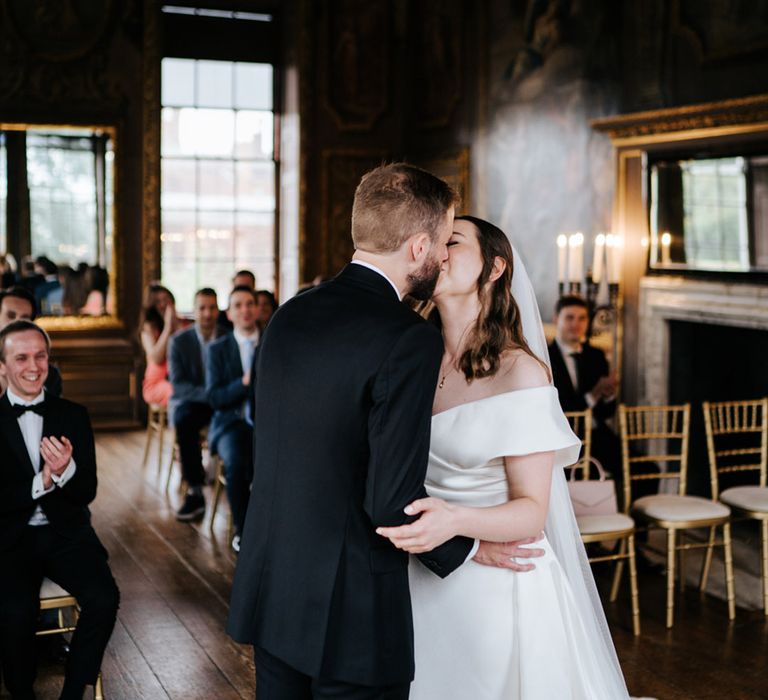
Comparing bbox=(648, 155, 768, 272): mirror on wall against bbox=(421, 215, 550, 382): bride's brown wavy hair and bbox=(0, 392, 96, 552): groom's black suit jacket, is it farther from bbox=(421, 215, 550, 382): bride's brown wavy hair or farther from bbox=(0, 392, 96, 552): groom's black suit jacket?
bbox=(0, 392, 96, 552): groom's black suit jacket

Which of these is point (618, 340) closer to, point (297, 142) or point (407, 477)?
point (297, 142)

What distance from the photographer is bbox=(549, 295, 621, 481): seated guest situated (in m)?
6.14

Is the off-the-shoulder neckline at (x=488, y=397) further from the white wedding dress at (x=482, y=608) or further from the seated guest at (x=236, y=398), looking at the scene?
the seated guest at (x=236, y=398)

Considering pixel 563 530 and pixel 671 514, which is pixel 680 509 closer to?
pixel 671 514

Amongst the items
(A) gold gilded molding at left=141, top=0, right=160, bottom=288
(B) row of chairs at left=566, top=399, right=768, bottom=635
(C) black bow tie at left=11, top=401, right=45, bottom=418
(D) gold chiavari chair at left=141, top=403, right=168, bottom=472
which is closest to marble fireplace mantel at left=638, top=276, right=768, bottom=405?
(B) row of chairs at left=566, top=399, right=768, bottom=635

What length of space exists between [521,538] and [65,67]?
28.5 ft

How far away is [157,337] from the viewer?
859cm

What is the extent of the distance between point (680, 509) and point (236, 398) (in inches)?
107

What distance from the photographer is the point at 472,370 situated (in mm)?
2707

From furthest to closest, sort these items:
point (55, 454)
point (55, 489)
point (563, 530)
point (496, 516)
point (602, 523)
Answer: point (602, 523) < point (55, 489) < point (55, 454) < point (563, 530) < point (496, 516)

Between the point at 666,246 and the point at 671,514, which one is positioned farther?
the point at 666,246

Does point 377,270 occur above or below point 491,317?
above

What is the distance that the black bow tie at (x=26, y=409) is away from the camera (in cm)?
394

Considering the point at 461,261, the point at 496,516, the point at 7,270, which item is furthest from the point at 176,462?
the point at 496,516
